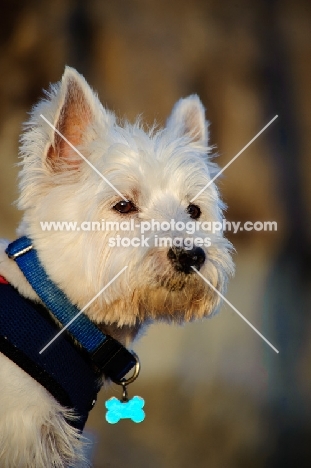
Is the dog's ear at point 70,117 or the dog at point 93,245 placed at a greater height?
the dog's ear at point 70,117

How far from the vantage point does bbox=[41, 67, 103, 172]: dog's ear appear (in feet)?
4.91

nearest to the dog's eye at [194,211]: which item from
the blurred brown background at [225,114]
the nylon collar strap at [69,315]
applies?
the nylon collar strap at [69,315]

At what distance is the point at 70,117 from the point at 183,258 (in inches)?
19.9

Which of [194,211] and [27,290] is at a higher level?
[27,290]

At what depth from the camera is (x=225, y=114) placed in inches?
135

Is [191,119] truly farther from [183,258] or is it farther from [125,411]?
[125,411]

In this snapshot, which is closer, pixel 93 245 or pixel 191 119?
pixel 93 245

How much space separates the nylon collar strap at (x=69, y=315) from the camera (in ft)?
4.54

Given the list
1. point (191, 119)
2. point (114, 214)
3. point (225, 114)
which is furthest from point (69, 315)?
point (225, 114)

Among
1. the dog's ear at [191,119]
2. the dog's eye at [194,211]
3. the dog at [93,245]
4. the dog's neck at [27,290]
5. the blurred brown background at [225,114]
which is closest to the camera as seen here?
the dog at [93,245]

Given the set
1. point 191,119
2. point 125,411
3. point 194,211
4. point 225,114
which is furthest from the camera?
point 225,114

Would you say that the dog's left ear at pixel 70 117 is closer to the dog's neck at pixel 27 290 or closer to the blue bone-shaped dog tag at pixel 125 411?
the dog's neck at pixel 27 290

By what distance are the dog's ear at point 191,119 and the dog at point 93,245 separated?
0.19 meters

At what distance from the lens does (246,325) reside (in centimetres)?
334
